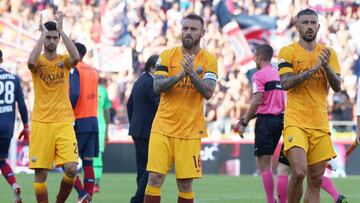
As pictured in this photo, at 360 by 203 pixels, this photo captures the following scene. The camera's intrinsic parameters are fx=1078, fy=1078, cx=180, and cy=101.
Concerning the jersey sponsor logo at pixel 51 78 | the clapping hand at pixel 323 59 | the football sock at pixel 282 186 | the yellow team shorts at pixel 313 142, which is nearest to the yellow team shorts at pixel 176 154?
the yellow team shorts at pixel 313 142

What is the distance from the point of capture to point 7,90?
15.5 meters

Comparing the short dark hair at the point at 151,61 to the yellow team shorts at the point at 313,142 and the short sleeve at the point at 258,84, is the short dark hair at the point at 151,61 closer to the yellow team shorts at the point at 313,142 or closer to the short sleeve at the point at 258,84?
the short sleeve at the point at 258,84

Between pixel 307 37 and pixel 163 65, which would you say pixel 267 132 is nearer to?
pixel 307 37

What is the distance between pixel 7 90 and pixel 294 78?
558cm

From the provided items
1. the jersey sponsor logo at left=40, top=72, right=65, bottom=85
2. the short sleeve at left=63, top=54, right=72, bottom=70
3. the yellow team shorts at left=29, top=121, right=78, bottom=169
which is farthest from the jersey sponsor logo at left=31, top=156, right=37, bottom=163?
the short sleeve at left=63, top=54, right=72, bottom=70

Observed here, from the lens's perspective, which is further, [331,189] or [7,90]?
Result: [7,90]

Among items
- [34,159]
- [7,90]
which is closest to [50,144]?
[34,159]

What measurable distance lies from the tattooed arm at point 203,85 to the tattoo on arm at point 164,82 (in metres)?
0.15

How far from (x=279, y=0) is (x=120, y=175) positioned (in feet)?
29.4

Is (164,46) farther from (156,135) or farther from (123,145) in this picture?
(156,135)

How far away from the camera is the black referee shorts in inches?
581

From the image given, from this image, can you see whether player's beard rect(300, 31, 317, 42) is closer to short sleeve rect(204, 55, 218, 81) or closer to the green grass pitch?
short sleeve rect(204, 55, 218, 81)

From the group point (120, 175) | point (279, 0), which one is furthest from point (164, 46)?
point (120, 175)

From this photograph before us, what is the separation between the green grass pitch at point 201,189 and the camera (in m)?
17.1
